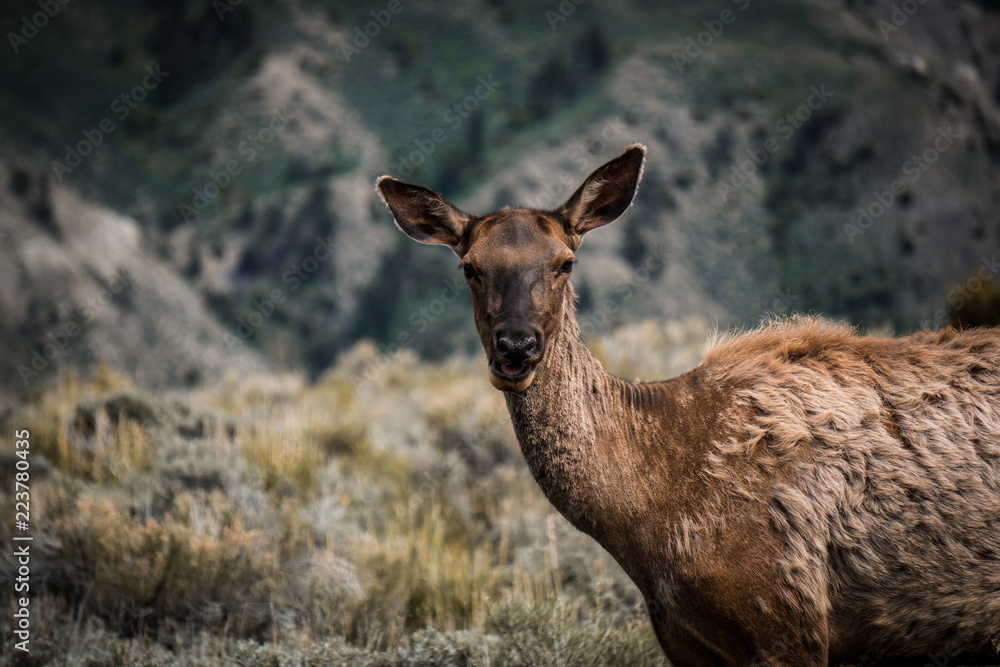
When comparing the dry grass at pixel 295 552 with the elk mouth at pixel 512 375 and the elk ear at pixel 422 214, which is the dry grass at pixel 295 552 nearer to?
the elk mouth at pixel 512 375

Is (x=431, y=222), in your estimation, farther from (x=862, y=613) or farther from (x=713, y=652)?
(x=862, y=613)

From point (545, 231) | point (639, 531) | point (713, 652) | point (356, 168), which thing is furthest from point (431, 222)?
point (356, 168)

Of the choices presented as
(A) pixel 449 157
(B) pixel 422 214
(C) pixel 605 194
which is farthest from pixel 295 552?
(A) pixel 449 157

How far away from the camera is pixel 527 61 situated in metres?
58.6

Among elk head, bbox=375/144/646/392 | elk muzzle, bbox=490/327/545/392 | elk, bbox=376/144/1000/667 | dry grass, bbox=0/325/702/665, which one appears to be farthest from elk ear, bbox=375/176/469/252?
dry grass, bbox=0/325/702/665

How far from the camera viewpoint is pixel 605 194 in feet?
11.4

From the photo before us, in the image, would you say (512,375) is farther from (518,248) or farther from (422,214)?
(422,214)

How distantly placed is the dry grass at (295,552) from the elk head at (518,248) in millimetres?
1928

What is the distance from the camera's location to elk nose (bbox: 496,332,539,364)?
2.74 m

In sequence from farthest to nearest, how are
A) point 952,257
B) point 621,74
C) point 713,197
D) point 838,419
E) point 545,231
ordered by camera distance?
1. point 621,74
2. point 713,197
3. point 952,257
4. point 545,231
5. point 838,419

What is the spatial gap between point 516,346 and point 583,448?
0.67 metres

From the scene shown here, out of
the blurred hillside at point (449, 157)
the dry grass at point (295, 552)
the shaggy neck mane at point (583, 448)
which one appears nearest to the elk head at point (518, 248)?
the shaggy neck mane at point (583, 448)

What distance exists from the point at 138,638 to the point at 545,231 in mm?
3858

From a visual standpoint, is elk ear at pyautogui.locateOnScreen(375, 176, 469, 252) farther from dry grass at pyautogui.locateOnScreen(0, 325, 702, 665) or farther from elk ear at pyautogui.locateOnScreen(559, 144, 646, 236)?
dry grass at pyautogui.locateOnScreen(0, 325, 702, 665)
